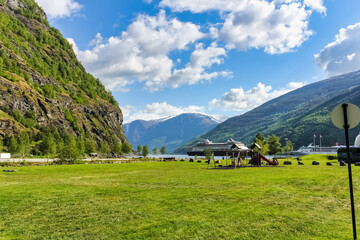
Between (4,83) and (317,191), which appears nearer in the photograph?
(317,191)

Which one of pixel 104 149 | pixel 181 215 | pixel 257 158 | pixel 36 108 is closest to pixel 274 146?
pixel 257 158

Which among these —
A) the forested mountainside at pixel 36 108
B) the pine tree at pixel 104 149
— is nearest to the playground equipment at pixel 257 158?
the forested mountainside at pixel 36 108

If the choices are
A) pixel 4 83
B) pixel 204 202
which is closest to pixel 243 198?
pixel 204 202

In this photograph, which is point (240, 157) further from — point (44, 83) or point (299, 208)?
point (44, 83)

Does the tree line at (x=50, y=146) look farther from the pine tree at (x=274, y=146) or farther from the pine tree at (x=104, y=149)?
the pine tree at (x=274, y=146)

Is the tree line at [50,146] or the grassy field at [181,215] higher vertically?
the tree line at [50,146]

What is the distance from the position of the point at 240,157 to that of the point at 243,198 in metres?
41.0

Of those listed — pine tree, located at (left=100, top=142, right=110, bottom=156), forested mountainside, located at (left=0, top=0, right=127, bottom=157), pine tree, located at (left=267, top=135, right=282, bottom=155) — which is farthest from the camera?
pine tree, located at (left=100, top=142, right=110, bottom=156)

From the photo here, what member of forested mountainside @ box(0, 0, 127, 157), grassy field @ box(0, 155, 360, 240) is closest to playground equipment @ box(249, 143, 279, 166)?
grassy field @ box(0, 155, 360, 240)

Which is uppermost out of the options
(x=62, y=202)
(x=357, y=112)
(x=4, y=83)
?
(x=4, y=83)

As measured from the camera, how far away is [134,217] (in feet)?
40.8

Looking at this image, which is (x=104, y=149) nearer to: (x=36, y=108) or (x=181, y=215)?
(x=36, y=108)

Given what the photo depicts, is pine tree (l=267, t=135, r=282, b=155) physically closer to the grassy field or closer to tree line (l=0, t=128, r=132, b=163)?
tree line (l=0, t=128, r=132, b=163)

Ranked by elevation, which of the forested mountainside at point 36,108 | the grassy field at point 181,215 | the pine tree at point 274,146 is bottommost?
the grassy field at point 181,215
